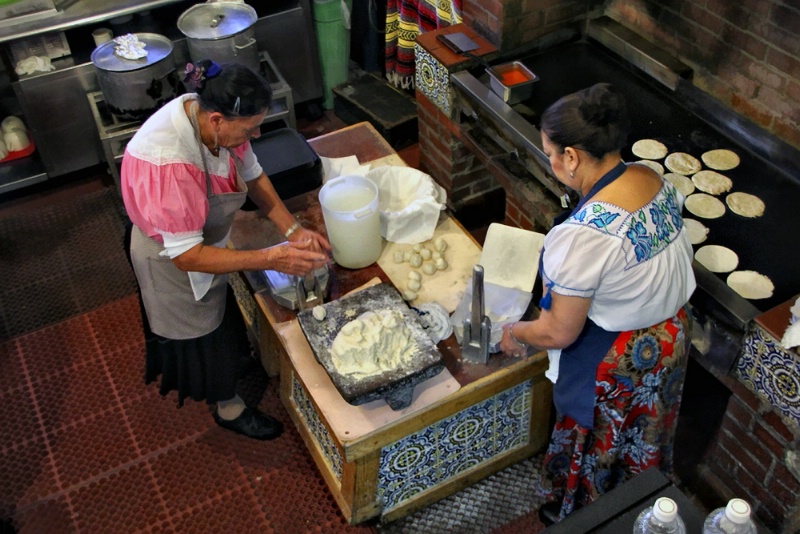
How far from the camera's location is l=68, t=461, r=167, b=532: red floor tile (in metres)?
2.88

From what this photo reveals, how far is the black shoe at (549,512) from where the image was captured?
9.15 ft

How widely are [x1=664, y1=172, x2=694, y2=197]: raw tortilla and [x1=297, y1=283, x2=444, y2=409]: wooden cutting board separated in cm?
117

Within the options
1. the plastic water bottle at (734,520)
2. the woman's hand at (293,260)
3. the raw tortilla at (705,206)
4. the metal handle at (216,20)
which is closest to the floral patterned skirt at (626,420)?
the raw tortilla at (705,206)

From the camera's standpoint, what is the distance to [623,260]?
1913mm

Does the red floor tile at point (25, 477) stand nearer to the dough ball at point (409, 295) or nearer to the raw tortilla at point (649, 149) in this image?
the dough ball at point (409, 295)

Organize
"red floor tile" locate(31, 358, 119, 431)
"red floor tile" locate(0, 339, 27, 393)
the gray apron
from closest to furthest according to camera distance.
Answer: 1. the gray apron
2. "red floor tile" locate(31, 358, 119, 431)
3. "red floor tile" locate(0, 339, 27, 393)

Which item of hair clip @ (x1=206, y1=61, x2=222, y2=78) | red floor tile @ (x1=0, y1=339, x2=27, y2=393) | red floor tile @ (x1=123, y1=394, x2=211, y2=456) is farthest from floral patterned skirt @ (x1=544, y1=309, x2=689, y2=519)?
red floor tile @ (x1=0, y1=339, x2=27, y2=393)

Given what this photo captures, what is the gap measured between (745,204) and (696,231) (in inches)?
9.5

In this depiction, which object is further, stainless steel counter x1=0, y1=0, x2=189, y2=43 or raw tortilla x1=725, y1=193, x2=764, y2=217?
stainless steel counter x1=0, y1=0, x2=189, y2=43

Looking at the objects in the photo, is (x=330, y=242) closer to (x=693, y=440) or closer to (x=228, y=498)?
(x=228, y=498)

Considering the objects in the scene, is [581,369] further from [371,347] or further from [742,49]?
[742,49]

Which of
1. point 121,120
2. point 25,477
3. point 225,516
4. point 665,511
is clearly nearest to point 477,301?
point 665,511

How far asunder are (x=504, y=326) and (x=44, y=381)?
7.36 feet

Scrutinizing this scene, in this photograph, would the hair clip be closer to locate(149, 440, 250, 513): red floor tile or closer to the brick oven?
the brick oven
